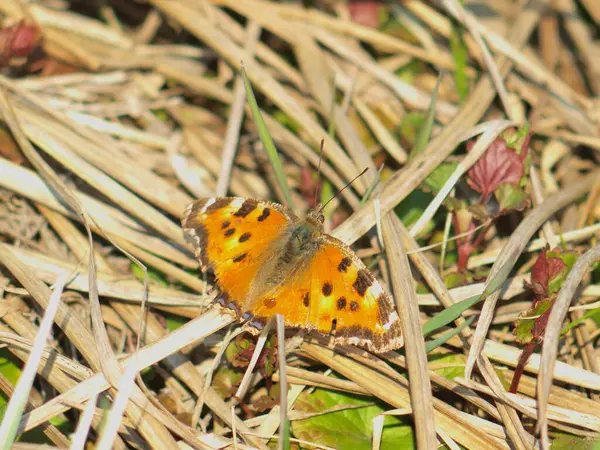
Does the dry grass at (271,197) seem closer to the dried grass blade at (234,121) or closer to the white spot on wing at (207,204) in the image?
the dried grass blade at (234,121)

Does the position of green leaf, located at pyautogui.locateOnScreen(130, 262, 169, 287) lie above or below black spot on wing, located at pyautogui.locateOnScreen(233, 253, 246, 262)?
above

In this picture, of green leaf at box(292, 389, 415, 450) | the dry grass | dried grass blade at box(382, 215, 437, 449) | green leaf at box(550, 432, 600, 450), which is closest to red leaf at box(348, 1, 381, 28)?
the dry grass

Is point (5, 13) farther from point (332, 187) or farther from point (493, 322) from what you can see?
point (493, 322)

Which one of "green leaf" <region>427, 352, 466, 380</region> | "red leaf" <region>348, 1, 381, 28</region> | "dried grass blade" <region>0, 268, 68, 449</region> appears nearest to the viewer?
"dried grass blade" <region>0, 268, 68, 449</region>

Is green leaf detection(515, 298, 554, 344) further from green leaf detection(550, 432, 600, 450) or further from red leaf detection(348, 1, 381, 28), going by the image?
red leaf detection(348, 1, 381, 28)

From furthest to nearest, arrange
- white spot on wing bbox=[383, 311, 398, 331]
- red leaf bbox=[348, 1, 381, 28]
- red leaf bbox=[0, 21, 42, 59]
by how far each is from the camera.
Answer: red leaf bbox=[348, 1, 381, 28]
red leaf bbox=[0, 21, 42, 59]
white spot on wing bbox=[383, 311, 398, 331]

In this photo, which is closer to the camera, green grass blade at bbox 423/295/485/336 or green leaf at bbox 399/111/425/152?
green grass blade at bbox 423/295/485/336

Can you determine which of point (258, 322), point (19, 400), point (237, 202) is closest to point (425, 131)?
point (237, 202)
